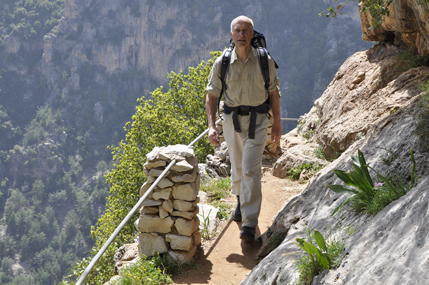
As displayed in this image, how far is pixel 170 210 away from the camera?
3459mm

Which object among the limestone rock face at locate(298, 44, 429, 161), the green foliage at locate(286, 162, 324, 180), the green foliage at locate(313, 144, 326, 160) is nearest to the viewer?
the limestone rock face at locate(298, 44, 429, 161)

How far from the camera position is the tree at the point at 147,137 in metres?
14.5

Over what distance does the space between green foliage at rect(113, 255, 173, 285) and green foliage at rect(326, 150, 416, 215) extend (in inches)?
69.5

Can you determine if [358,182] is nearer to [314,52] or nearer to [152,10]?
[314,52]

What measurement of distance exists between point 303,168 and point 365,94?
4.76 ft

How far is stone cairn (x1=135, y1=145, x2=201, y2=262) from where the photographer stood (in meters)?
3.45

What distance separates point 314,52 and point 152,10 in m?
42.0

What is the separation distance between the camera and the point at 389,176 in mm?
2248

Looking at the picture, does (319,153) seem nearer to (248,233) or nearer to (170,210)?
(248,233)

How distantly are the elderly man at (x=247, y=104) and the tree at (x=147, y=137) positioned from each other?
9.75 metres

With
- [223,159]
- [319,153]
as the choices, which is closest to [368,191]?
[319,153]

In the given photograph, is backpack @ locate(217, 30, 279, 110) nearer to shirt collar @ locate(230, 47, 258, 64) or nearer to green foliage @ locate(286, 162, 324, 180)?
shirt collar @ locate(230, 47, 258, 64)

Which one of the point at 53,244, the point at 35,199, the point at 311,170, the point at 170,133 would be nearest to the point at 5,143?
the point at 35,199

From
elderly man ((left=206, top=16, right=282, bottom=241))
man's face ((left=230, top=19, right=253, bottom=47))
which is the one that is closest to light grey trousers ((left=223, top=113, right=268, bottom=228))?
elderly man ((left=206, top=16, right=282, bottom=241))
